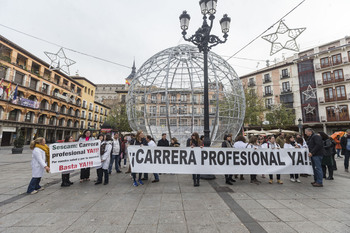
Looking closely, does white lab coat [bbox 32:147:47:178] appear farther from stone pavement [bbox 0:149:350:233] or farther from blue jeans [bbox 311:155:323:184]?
blue jeans [bbox 311:155:323:184]

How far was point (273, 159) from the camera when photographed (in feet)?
19.1

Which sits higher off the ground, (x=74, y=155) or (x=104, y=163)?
(x=74, y=155)

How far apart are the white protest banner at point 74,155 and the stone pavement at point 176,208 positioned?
2.26 feet

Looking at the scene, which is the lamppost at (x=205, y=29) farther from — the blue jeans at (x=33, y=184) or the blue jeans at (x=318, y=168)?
the blue jeans at (x=33, y=184)

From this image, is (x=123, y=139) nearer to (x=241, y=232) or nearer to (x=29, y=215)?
(x=29, y=215)

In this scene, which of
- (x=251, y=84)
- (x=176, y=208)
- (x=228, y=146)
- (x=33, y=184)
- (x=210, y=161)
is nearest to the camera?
(x=176, y=208)

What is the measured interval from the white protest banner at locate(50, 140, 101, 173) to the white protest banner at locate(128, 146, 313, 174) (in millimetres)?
1435

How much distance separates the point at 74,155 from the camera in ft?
18.9

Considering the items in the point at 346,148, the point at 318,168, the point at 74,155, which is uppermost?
the point at 346,148

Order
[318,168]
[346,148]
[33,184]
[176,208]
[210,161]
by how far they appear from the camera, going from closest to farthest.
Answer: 1. [176,208]
2. [33,184]
3. [318,168]
4. [210,161]
5. [346,148]

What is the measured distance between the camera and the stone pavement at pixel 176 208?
9.64 feet

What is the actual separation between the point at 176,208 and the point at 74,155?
13.7ft

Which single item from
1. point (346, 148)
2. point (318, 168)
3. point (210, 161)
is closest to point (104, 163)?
point (210, 161)

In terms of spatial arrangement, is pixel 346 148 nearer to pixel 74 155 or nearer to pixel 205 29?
pixel 205 29
